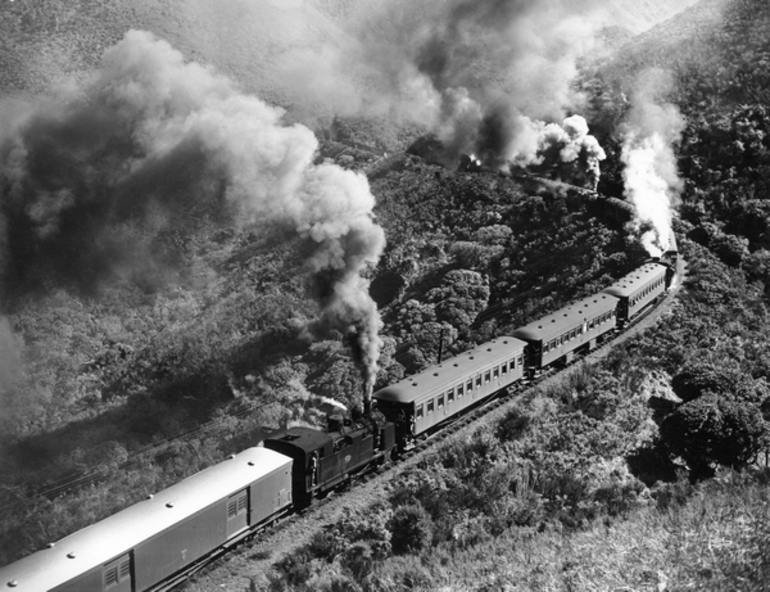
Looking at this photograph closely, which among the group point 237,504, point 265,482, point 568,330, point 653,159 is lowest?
point 237,504

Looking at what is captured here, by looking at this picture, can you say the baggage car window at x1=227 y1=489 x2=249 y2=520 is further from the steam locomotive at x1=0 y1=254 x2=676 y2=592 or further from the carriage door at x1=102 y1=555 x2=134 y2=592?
the carriage door at x1=102 y1=555 x2=134 y2=592

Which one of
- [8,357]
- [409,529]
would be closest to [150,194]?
[8,357]

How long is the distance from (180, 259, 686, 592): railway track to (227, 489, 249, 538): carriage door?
0.69m

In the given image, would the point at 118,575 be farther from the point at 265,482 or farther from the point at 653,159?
the point at 653,159

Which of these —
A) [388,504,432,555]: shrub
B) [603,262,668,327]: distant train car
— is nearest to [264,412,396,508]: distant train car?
Result: [388,504,432,555]: shrub

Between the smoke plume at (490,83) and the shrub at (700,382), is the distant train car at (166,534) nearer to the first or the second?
the shrub at (700,382)

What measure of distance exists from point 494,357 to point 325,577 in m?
11.0

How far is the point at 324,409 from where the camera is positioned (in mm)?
28297

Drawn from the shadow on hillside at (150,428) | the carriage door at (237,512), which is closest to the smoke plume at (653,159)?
the shadow on hillside at (150,428)

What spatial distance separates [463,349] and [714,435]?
14549 millimetres

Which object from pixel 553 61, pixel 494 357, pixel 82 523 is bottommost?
pixel 82 523

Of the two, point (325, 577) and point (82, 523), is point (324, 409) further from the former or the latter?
point (325, 577)

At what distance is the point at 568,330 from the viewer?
26.7 metres

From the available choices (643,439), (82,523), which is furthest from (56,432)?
(643,439)
